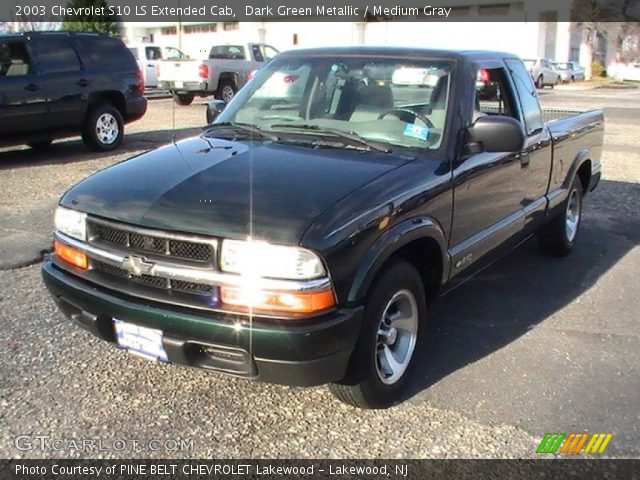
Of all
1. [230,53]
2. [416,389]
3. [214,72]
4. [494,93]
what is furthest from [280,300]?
[230,53]

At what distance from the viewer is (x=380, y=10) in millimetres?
36594

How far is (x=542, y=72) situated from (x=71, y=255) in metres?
34.1

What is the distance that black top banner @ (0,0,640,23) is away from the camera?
119 feet

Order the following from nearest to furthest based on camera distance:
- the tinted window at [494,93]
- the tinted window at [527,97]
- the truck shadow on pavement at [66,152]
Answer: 1. the tinted window at [494,93]
2. the tinted window at [527,97]
3. the truck shadow on pavement at [66,152]

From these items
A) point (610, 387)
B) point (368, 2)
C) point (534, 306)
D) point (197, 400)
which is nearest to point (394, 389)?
point (197, 400)

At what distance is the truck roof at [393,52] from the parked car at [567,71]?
36762 millimetres

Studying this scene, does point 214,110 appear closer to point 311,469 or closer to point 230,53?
point 311,469

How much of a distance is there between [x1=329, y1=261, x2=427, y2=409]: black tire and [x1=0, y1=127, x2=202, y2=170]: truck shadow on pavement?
677 cm

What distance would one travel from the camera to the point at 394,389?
11.2 ft

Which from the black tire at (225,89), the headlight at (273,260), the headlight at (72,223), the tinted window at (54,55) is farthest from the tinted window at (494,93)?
the black tire at (225,89)

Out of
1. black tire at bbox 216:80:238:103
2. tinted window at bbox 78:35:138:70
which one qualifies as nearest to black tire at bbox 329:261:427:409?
tinted window at bbox 78:35:138:70

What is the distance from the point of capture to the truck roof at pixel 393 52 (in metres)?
4.18

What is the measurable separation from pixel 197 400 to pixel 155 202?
1.08m

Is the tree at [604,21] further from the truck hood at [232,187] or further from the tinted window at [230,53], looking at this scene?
the truck hood at [232,187]
